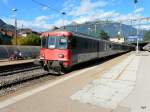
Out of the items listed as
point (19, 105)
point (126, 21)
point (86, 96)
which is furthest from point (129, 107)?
point (126, 21)

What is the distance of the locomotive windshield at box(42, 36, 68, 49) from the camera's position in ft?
58.3

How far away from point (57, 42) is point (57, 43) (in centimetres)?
7

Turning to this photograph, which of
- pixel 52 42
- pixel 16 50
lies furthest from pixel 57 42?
pixel 16 50

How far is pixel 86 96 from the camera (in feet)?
32.0

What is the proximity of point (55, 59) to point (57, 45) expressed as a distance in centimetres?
97

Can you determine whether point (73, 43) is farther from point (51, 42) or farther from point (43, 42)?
point (43, 42)

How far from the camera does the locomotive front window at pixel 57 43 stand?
17.8m

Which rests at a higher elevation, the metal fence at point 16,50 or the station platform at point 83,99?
the metal fence at point 16,50

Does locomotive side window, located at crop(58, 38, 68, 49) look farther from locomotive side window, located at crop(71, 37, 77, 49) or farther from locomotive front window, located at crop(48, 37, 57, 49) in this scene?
locomotive side window, located at crop(71, 37, 77, 49)

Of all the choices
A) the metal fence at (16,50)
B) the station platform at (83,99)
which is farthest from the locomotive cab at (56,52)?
the metal fence at (16,50)

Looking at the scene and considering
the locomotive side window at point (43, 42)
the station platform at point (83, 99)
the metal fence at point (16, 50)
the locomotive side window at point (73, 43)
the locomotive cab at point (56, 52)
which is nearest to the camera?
the station platform at point (83, 99)

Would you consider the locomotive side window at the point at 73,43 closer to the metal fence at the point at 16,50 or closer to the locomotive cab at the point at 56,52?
the locomotive cab at the point at 56,52

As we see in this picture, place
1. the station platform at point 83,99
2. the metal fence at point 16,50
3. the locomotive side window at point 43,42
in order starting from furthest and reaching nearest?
the metal fence at point 16,50 < the locomotive side window at point 43,42 < the station platform at point 83,99

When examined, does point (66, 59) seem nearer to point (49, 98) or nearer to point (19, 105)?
point (49, 98)
